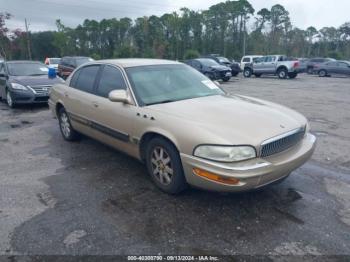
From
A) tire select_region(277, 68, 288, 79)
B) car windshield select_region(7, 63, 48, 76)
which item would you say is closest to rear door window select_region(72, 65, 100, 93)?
car windshield select_region(7, 63, 48, 76)

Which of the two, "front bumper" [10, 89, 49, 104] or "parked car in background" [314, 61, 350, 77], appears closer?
"front bumper" [10, 89, 49, 104]

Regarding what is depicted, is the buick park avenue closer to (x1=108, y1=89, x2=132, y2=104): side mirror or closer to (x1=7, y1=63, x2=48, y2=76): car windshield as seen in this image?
(x1=108, y1=89, x2=132, y2=104): side mirror

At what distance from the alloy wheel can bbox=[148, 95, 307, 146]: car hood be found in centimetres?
43

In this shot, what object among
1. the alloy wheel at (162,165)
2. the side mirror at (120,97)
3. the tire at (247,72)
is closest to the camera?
the alloy wheel at (162,165)

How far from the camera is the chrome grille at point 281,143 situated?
302 centimetres

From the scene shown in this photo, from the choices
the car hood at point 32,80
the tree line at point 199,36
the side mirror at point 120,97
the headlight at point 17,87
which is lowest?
the headlight at point 17,87

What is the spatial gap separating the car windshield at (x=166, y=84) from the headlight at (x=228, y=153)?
3.74 feet

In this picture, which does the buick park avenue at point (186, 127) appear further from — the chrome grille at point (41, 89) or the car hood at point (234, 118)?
the chrome grille at point (41, 89)

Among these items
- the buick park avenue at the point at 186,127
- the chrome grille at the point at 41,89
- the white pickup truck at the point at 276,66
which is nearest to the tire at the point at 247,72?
the white pickup truck at the point at 276,66

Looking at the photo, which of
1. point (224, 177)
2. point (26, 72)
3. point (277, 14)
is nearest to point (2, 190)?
point (224, 177)

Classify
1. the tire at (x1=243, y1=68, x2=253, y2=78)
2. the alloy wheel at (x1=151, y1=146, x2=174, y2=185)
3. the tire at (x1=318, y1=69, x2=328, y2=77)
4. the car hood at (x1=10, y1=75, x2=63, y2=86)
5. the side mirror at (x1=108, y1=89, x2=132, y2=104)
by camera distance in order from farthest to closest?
the tire at (x1=318, y1=69, x2=328, y2=77) → the tire at (x1=243, y1=68, x2=253, y2=78) → the car hood at (x1=10, y1=75, x2=63, y2=86) → the side mirror at (x1=108, y1=89, x2=132, y2=104) → the alloy wheel at (x1=151, y1=146, x2=174, y2=185)

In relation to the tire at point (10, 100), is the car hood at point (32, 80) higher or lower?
higher

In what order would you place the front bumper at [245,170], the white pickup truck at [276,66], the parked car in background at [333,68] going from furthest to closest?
the parked car in background at [333,68] < the white pickup truck at [276,66] < the front bumper at [245,170]

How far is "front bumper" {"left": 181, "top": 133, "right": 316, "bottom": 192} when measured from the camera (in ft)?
9.43
